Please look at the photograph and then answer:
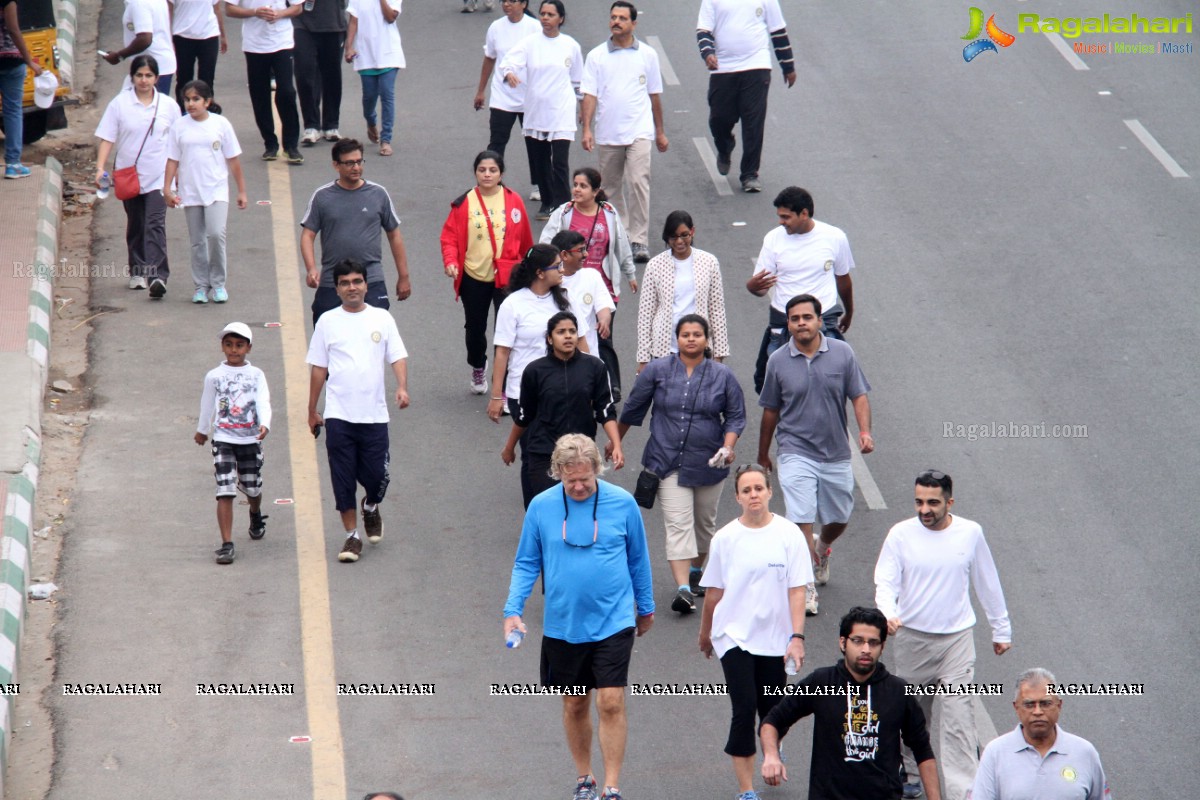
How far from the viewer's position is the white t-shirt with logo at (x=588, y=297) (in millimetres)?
11125

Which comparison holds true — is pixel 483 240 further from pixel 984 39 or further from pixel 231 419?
pixel 984 39

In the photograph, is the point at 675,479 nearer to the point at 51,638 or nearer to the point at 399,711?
the point at 399,711

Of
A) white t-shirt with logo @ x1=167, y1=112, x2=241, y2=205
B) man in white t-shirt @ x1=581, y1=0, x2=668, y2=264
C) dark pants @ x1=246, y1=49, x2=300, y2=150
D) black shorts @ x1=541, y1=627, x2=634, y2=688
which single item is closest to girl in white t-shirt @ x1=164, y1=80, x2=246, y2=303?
white t-shirt with logo @ x1=167, y1=112, x2=241, y2=205

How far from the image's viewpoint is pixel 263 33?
54.4 ft

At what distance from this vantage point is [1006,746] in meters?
7.14

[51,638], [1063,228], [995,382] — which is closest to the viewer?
[51,638]

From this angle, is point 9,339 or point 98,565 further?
point 9,339

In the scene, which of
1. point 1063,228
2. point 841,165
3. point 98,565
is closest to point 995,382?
point 1063,228

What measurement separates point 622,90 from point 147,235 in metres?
4.27

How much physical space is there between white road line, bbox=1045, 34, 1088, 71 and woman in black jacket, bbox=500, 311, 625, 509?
11317 millimetres

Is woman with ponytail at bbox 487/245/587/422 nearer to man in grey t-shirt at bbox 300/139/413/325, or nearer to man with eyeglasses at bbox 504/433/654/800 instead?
man in grey t-shirt at bbox 300/139/413/325

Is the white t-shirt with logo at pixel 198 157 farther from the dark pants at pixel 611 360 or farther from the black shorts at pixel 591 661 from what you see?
the black shorts at pixel 591 661

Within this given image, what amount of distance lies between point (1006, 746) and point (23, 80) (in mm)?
12059

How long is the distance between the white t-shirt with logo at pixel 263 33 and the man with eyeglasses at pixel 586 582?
9844mm
